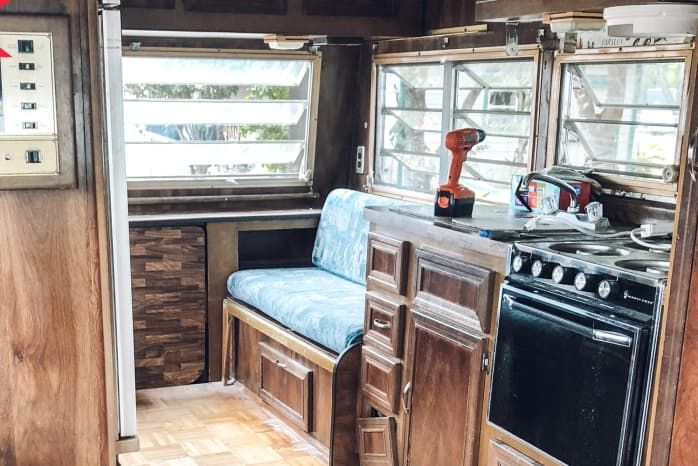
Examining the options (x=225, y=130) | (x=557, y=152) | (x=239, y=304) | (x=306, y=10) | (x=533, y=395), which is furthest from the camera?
(x=225, y=130)

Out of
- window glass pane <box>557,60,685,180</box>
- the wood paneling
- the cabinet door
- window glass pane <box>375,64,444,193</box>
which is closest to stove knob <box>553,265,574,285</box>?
the cabinet door

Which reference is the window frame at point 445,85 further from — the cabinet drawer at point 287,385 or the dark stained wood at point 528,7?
the cabinet drawer at point 287,385

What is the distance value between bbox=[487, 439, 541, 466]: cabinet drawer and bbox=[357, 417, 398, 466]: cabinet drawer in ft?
2.02

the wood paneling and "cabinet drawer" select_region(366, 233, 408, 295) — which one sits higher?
"cabinet drawer" select_region(366, 233, 408, 295)

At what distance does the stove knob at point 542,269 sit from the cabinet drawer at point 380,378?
34.7 inches

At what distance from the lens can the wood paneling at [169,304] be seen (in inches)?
169

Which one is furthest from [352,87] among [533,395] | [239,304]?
[533,395]

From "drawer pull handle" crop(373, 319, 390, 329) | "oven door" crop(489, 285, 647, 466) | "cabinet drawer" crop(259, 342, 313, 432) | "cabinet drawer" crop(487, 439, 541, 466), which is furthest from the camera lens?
"cabinet drawer" crop(259, 342, 313, 432)

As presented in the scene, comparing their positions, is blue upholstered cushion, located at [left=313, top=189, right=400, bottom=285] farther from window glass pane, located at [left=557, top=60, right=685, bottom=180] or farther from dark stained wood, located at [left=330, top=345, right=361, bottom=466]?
window glass pane, located at [left=557, top=60, right=685, bottom=180]

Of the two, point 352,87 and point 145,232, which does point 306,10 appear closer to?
point 352,87

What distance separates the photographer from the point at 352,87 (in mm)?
4871

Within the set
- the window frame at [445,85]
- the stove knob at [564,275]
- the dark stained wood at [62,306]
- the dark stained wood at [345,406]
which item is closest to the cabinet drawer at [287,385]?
the dark stained wood at [345,406]

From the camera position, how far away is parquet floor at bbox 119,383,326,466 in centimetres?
362

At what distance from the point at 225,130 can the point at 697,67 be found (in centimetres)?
334
